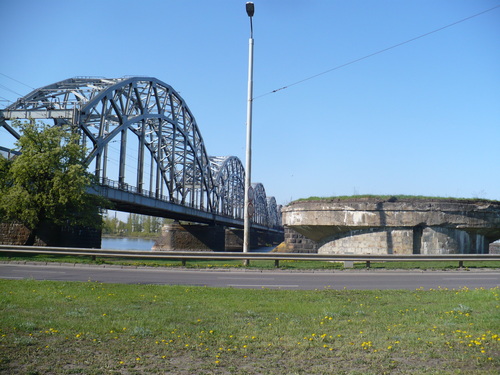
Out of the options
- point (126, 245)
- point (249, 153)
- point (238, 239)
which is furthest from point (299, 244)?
point (238, 239)

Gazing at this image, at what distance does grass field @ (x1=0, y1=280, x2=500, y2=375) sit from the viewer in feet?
15.9

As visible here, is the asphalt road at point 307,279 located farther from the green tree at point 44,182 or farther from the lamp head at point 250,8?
the green tree at point 44,182

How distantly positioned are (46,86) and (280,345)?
172 feet

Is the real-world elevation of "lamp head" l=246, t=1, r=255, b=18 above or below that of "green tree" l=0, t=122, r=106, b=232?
above

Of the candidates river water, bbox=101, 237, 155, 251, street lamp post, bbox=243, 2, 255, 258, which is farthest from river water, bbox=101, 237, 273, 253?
street lamp post, bbox=243, 2, 255, 258

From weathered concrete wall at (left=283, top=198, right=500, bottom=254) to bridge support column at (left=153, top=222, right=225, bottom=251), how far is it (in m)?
50.0

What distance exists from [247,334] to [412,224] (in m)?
17.2

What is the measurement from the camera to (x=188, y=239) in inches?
2844

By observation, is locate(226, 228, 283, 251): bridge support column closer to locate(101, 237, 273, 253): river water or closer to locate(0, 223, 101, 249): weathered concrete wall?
locate(101, 237, 273, 253): river water

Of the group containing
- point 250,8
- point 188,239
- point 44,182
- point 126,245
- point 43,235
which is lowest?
point 126,245

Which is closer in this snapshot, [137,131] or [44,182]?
[44,182]

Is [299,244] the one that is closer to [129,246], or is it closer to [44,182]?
[44,182]

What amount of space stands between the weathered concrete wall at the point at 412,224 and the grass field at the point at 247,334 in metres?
12.4

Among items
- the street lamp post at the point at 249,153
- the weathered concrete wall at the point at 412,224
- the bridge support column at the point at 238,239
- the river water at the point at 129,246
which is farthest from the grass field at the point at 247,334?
the bridge support column at the point at 238,239
